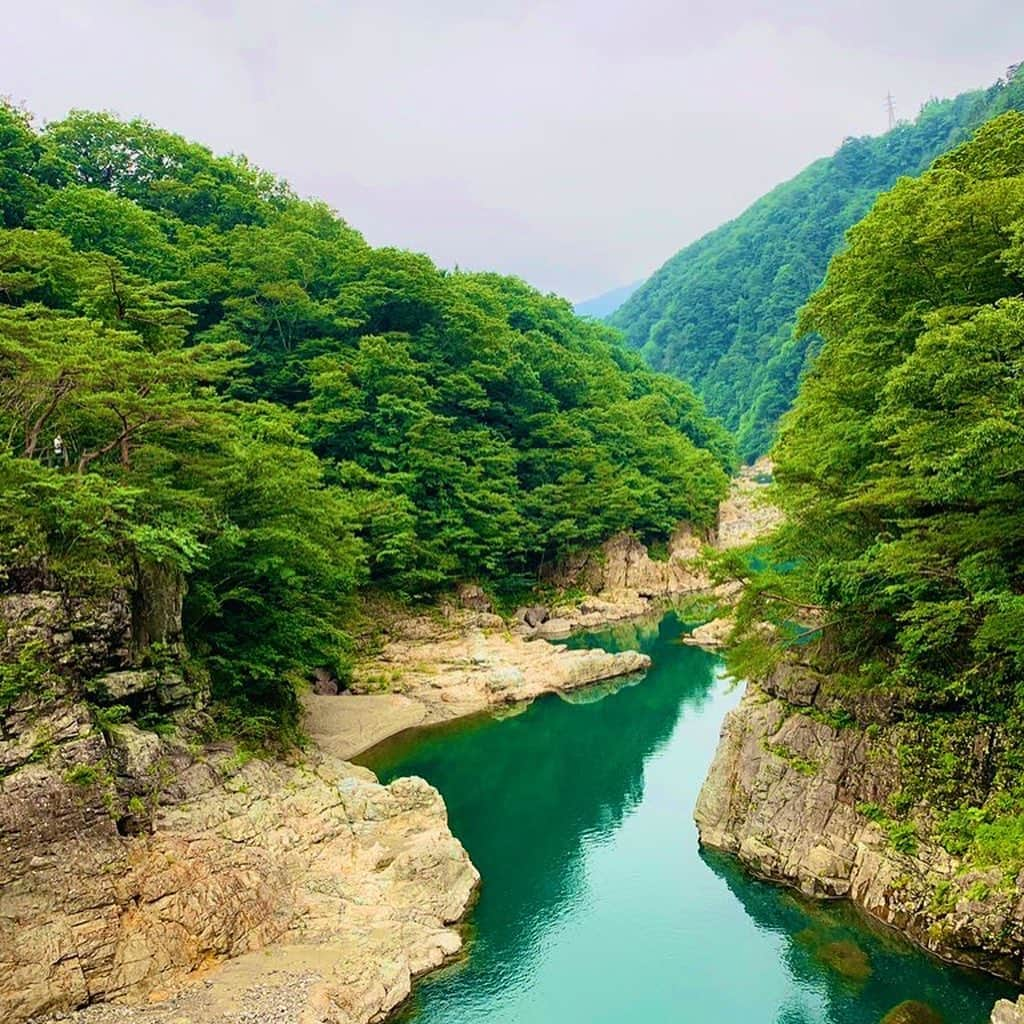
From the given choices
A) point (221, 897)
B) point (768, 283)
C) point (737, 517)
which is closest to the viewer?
point (221, 897)

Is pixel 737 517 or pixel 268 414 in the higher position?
pixel 268 414

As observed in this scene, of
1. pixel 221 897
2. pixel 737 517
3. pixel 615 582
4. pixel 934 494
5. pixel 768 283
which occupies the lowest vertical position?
pixel 221 897

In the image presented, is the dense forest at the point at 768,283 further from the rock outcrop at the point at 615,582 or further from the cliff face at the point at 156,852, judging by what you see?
the cliff face at the point at 156,852

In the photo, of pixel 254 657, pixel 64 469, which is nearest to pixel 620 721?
pixel 254 657

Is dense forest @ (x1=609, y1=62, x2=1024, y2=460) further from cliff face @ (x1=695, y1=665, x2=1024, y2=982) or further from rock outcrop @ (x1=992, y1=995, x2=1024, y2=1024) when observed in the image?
rock outcrop @ (x1=992, y1=995, x2=1024, y2=1024)

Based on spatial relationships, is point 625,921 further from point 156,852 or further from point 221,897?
point 156,852

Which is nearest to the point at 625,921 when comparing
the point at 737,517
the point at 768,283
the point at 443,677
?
the point at 443,677
